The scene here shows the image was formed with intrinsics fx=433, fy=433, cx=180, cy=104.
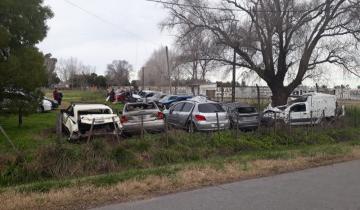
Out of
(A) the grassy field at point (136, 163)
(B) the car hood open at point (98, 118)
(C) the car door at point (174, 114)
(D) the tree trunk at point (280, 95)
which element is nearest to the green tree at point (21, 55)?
(A) the grassy field at point (136, 163)

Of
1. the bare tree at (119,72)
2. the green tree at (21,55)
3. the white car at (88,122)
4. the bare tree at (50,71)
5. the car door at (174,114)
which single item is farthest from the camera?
the bare tree at (119,72)

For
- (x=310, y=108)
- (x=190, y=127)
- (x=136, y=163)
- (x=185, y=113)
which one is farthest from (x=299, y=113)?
(x=136, y=163)

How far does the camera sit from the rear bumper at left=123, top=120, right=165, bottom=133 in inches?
676

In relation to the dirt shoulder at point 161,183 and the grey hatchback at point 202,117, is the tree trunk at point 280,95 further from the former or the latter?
the dirt shoulder at point 161,183

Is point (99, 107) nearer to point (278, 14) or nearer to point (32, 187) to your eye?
point (32, 187)

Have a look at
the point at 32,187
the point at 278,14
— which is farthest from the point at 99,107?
the point at 278,14

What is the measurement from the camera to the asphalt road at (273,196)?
24.1 feet

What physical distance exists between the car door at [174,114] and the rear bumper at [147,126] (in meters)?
2.50

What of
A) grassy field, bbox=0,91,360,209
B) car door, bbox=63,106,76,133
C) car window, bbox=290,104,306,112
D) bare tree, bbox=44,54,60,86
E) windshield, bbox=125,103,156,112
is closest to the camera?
grassy field, bbox=0,91,360,209

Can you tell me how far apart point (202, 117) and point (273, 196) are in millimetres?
10462

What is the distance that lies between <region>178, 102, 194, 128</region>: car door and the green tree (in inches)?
256

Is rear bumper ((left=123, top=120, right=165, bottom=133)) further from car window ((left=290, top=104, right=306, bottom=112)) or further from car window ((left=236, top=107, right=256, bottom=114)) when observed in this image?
car window ((left=290, top=104, right=306, bottom=112))

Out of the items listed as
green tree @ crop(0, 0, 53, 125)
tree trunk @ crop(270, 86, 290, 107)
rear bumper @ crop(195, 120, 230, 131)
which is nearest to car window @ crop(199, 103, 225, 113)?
rear bumper @ crop(195, 120, 230, 131)

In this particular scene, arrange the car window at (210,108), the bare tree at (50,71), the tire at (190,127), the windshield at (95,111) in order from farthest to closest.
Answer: the bare tree at (50,71) < the car window at (210,108) < the tire at (190,127) < the windshield at (95,111)
